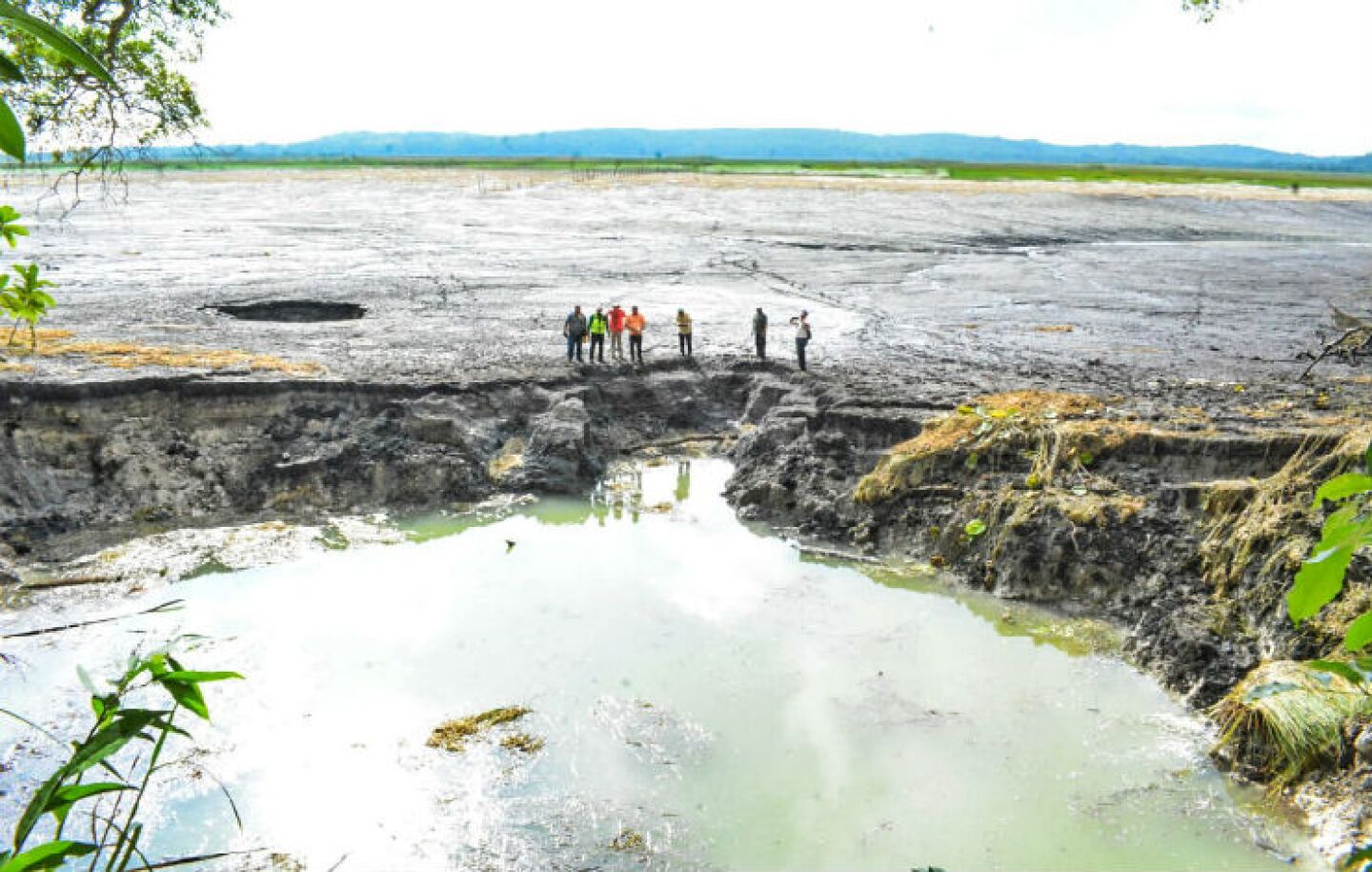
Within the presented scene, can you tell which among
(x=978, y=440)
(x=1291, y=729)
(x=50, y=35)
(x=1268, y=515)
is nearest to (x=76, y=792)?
(x=50, y=35)

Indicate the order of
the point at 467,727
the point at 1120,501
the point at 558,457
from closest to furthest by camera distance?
the point at 467,727 < the point at 1120,501 < the point at 558,457

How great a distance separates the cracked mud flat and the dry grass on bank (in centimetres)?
39

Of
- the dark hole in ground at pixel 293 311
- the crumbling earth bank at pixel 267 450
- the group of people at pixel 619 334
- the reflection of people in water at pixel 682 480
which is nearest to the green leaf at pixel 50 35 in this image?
the crumbling earth bank at pixel 267 450

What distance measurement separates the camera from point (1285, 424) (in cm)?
1286

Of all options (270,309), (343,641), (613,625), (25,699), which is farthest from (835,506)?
(270,309)

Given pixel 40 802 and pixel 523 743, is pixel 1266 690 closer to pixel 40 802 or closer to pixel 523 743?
pixel 40 802

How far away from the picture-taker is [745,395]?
18.2 meters

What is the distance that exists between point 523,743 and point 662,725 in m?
1.23

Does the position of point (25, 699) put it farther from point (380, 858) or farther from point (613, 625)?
point (613, 625)

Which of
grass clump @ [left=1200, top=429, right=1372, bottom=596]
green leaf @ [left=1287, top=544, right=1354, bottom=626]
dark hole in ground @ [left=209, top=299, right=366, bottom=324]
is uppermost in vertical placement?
green leaf @ [left=1287, top=544, right=1354, bottom=626]

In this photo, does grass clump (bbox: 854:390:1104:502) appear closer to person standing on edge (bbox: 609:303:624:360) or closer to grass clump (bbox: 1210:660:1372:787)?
grass clump (bbox: 1210:660:1372:787)

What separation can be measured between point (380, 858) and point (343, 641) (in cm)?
362

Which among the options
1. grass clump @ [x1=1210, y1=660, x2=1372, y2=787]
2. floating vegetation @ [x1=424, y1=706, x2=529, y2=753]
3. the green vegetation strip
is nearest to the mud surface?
floating vegetation @ [x1=424, y1=706, x2=529, y2=753]

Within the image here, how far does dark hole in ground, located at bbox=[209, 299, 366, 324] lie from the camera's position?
23114 mm
